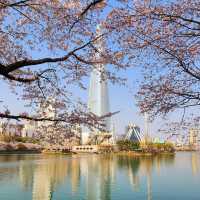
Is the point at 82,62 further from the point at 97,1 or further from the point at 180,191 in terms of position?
the point at 180,191

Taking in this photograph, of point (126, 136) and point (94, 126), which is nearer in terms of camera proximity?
point (94, 126)

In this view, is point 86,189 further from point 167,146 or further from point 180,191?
point 167,146

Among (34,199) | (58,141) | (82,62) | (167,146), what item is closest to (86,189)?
(34,199)

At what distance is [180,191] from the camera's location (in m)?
22.5

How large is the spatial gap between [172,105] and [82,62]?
201cm

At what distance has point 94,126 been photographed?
802cm

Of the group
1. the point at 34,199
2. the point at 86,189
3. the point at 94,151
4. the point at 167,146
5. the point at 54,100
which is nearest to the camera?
the point at 54,100

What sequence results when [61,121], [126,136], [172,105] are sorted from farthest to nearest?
1. [126,136]
2. [61,121]
3. [172,105]

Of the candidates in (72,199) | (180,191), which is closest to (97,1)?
(72,199)

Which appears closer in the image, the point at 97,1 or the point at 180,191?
the point at 97,1

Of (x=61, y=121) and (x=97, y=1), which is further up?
(x=97, y=1)

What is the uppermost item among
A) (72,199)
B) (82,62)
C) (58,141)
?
(82,62)

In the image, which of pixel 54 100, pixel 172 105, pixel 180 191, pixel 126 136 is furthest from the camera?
pixel 126 136

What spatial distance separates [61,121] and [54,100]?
85 centimetres
